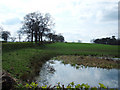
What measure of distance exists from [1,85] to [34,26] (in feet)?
73.2

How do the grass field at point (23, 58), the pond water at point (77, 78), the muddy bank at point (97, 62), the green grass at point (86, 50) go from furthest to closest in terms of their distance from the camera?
the green grass at point (86, 50) < the muddy bank at point (97, 62) < the grass field at point (23, 58) < the pond water at point (77, 78)

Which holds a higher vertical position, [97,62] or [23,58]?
[23,58]

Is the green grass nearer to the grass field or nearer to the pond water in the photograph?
the grass field

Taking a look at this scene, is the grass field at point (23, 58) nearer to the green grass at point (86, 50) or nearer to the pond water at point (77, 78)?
the green grass at point (86, 50)

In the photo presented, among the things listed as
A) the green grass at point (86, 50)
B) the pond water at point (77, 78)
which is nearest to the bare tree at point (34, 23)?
the green grass at point (86, 50)

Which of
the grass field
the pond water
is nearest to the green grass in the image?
the grass field

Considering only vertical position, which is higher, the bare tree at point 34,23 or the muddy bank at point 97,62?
the bare tree at point 34,23

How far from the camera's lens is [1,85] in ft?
7.97

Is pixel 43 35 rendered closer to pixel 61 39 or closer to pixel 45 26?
pixel 45 26

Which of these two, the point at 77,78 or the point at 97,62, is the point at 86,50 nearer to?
the point at 97,62

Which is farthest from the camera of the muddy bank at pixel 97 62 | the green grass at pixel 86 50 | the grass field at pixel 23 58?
the green grass at pixel 86 50

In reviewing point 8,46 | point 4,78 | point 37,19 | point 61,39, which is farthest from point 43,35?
point 4,78

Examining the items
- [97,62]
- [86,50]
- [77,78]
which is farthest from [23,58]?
[86,50]

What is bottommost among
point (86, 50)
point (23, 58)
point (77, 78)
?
point (77, 78)
